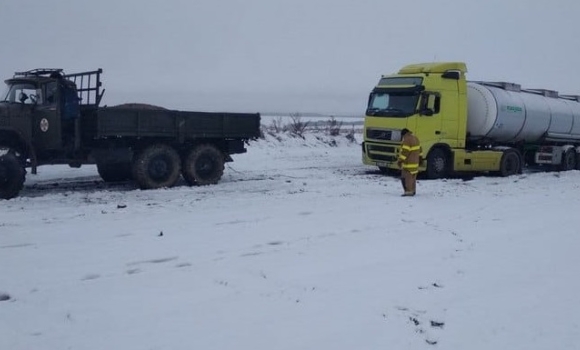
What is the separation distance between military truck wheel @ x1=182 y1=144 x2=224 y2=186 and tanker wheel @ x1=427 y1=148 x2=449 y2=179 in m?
6.43

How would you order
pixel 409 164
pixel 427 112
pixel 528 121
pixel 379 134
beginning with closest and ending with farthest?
pixel 409 164
pixel 427 112
pixel 379 134
pixel 528 121

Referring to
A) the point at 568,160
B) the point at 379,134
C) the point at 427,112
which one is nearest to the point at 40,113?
the point at 379,134

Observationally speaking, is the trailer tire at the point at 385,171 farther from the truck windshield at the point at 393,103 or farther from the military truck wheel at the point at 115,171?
the military truck wheel at the point at 115,171

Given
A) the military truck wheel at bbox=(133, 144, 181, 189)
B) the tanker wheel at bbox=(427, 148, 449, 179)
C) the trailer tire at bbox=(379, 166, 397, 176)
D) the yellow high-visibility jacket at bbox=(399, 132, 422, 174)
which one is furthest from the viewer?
the trailer tire at bbox=(379, 166, 397, 176)

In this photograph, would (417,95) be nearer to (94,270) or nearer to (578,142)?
(578,142)

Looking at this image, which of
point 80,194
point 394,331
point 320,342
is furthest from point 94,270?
point 80,194

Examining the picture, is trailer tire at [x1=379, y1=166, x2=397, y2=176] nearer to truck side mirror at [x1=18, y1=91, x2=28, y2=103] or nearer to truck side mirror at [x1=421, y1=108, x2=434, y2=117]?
truck side mirror at [x1=421, y1=108, x2=434, y2=117]

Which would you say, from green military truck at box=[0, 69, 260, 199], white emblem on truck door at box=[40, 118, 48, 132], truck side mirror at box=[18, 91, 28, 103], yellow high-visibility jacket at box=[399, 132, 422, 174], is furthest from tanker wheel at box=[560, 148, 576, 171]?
truck side mirror at box=[18, 91, 28, 103]

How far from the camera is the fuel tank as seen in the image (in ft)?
59.0

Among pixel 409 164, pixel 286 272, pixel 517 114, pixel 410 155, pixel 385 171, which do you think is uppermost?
pixel 517 114

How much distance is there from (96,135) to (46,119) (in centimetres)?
113

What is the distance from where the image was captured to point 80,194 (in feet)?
40.4

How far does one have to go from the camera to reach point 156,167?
44.7 feet

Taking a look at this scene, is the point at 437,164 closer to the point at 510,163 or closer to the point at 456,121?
the point at 456,121
